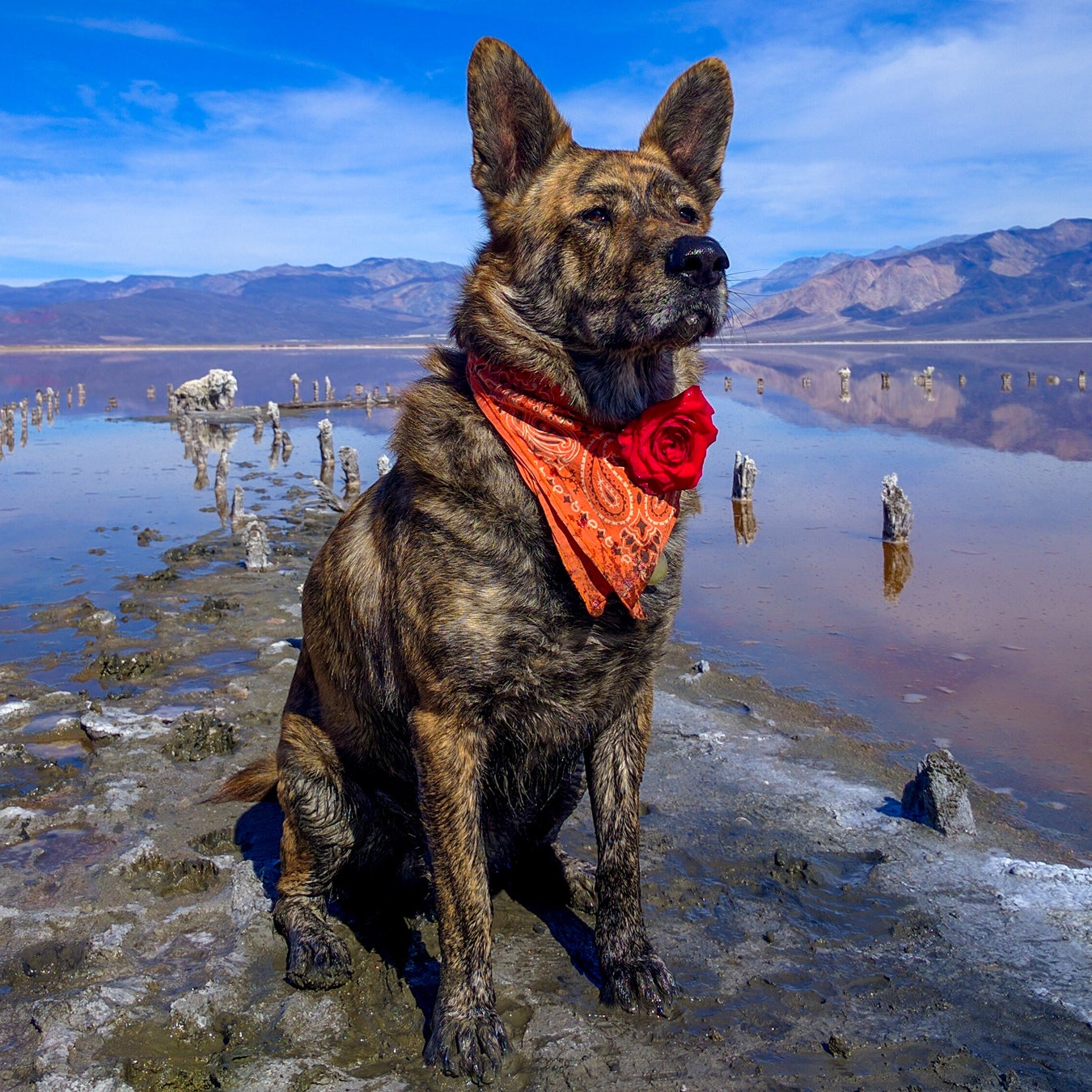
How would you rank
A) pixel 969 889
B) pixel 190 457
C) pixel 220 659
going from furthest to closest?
pixel 190 457 < pixel 220 659 < pixel 969 889

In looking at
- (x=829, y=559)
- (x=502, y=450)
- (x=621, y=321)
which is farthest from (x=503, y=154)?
(x=829, y=559)

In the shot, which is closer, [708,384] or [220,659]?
[220,659]

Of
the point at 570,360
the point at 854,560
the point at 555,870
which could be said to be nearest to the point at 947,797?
the point at 555,870

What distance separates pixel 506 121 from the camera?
12.9 ft

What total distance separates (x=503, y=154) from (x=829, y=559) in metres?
13.6

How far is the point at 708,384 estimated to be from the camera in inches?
2884

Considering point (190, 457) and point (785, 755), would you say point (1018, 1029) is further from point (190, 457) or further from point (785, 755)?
point (190, 457)

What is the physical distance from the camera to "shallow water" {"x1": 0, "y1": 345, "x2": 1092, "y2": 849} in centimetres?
955

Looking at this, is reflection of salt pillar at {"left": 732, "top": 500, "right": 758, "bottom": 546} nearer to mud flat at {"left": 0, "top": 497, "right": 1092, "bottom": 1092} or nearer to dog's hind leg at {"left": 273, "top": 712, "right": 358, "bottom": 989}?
mud flat at {"left": 0, "top": 497, "right": 1092, "bottom": 1092}

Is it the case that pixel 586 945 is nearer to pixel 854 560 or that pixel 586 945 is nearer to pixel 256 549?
pixel 256 549

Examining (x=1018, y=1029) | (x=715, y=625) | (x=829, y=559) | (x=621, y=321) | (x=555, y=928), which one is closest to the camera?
(x=621, y=321)

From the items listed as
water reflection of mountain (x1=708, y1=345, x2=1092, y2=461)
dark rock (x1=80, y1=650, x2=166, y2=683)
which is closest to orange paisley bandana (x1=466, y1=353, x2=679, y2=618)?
dark rock (x1=80, y1=650, x2=166, y2=683)

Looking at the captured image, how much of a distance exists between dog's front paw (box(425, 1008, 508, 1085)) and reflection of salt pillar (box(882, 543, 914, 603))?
11.4 meters

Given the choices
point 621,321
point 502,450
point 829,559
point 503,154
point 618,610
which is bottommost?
point 829,559
